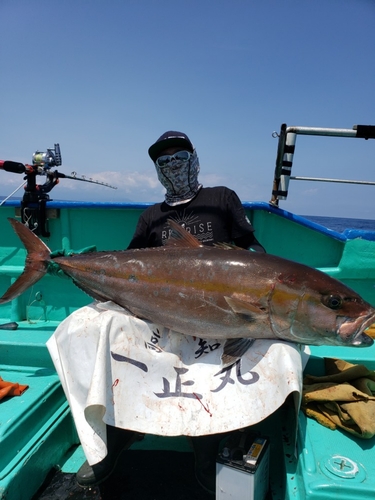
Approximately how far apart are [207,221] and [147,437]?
6.16ft

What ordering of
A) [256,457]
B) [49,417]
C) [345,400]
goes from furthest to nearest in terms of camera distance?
[49,417] → [345,400] → [256,457]

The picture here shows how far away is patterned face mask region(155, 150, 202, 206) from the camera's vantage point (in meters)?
2.98

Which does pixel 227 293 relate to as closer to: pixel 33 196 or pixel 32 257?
pixel 32 257

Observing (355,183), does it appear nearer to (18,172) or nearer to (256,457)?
(256,457)

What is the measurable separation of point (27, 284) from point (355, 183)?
3.53m

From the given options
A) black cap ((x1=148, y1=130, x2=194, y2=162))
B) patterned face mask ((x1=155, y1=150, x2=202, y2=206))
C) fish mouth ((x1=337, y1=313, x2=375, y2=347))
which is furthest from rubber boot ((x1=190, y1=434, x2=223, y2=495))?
black cap ((x1=148, y1=130, x2=194, y2=162))

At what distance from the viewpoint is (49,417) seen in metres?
2.47

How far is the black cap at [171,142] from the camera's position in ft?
9.93

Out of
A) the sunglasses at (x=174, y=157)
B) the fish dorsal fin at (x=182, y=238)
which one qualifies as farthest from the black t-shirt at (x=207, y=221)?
the fish dorsal fin at (x=182, y=238)

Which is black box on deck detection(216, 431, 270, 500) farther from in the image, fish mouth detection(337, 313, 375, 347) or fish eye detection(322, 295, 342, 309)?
fish eye detection(322, 295, 342, 309)

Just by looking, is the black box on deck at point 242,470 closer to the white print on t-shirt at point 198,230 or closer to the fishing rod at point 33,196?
the white print on t-shirt at point 198,230

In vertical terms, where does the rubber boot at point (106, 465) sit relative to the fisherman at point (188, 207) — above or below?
below

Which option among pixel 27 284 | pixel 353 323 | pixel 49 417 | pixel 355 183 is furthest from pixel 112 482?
pixel 355 183

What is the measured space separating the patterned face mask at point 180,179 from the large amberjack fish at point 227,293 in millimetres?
742
